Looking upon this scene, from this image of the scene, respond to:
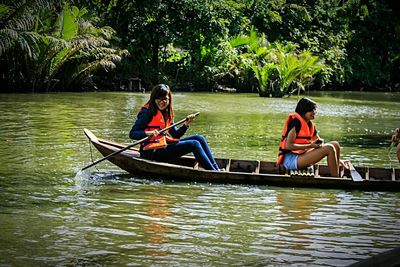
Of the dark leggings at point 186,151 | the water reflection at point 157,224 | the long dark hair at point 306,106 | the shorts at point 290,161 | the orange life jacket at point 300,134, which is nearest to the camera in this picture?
the water reflection at point 157,224

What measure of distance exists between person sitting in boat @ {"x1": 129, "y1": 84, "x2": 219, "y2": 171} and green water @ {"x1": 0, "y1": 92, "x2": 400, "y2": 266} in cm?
46

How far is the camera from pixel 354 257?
6137mm

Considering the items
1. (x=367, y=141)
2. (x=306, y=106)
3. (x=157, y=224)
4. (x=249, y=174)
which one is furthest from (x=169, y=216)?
(x=367, y=141)

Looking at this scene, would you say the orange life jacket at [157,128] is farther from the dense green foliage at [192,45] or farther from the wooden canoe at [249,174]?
the dense green foliage at [192,45]

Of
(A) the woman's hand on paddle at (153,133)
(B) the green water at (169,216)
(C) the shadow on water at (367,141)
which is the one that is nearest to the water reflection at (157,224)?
(B) the green water at (169,216)

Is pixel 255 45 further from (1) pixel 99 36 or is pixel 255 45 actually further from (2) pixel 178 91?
(1) pixel 99 36

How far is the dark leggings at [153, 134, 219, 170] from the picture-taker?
9805 mm

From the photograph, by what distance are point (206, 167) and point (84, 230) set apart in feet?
10.3

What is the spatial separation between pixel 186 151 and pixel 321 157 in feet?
5.30

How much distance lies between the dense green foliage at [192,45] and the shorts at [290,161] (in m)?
12.2

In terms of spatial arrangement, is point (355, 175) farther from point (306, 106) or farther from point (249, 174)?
point (249, 174)

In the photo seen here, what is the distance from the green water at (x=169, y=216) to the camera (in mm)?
6148

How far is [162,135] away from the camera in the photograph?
386 inches

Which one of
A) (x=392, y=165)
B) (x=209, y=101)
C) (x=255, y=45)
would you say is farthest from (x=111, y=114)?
(x=255, y=45)
